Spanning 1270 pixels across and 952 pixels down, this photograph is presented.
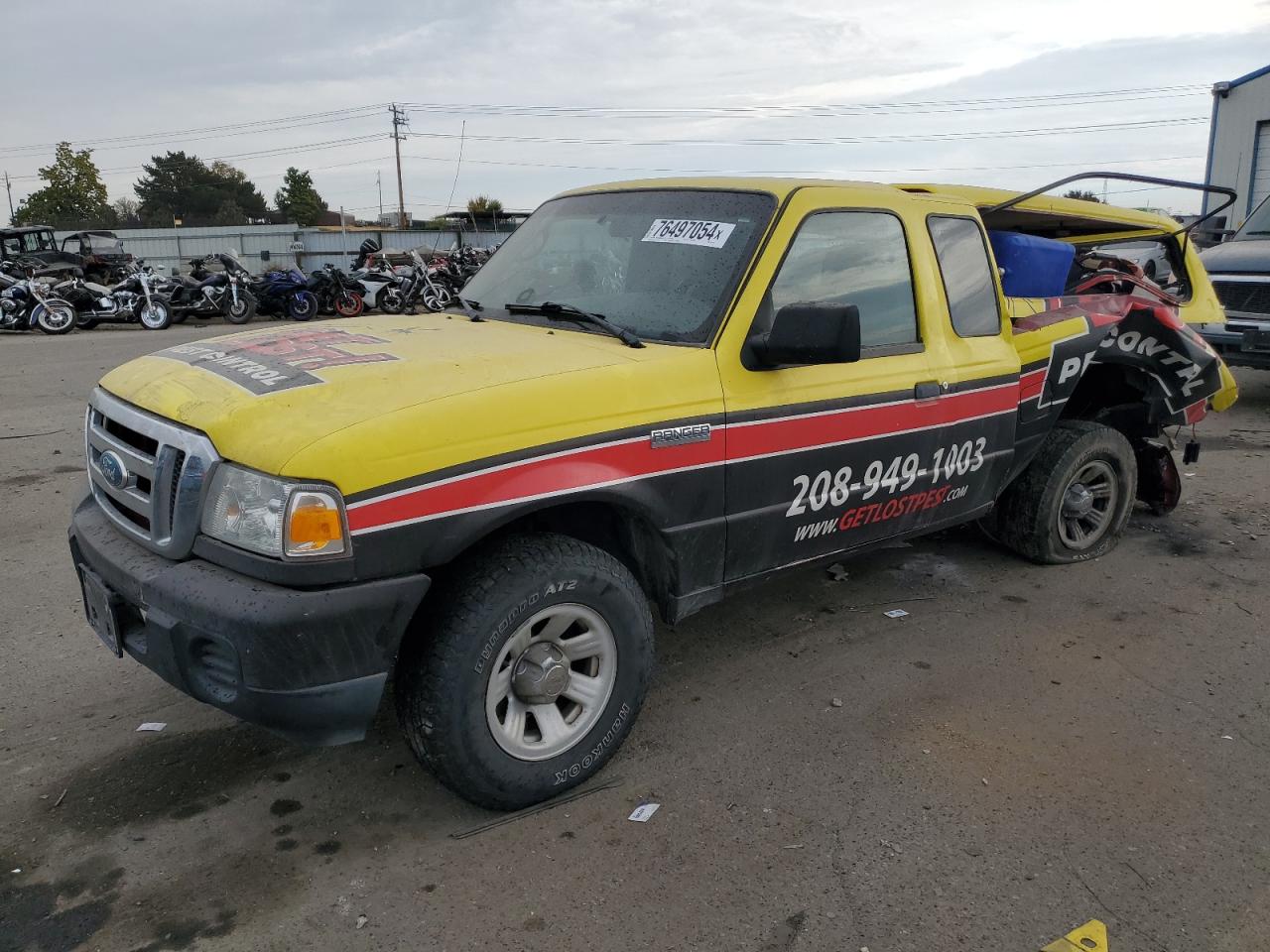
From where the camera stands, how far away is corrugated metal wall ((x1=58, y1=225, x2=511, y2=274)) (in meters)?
42.7

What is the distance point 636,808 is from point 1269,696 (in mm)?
2653

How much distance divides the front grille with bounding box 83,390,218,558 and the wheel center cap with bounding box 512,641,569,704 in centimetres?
101

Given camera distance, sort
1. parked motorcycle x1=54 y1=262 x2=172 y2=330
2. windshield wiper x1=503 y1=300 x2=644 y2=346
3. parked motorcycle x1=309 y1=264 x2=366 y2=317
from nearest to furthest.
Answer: windshield wiper x1=503 y1=300 x2=644 y2=346 < parked motorcycle x1=54 y1=262 x2=172 y2=330 < parked motorcycle x1=309 y1=264 x2=366 y2=317

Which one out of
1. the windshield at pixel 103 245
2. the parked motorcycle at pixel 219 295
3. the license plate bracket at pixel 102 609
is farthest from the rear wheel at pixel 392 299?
the license plate bracket at pixel 102 609

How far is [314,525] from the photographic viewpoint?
2465 mm

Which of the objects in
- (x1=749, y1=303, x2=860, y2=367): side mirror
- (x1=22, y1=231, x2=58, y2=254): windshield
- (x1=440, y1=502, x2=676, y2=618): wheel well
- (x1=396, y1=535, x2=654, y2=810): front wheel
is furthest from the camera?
(x1=22, y1=231, x2=58, y2=254): windshield

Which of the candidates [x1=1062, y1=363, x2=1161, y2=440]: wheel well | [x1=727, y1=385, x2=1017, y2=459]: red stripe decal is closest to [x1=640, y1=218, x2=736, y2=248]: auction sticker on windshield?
[x1=727, y1=385, x2=1017, y2=459]: red stripe decal

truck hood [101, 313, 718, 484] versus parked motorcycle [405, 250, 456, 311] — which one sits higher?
truck hood [101, 313, 718, 484]

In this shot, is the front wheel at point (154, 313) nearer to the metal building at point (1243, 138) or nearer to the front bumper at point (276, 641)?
the front bumper at point (276, 641)

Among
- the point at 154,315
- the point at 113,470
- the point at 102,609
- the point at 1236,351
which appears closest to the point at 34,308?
the point at 154,315

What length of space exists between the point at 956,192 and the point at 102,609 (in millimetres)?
4086

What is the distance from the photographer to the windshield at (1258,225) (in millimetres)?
10438

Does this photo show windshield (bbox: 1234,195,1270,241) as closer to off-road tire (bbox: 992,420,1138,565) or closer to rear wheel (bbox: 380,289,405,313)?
off-road tire (bbox: 992,420,1138,565)

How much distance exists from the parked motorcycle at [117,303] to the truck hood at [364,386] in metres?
A: 16.8
